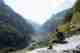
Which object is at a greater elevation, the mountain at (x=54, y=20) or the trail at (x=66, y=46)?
the mountain at (x=54, y=20)

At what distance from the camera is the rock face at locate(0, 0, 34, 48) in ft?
4.53

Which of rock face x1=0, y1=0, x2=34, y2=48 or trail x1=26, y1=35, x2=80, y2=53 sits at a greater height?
rock face x1=0, y1=0, x2=34, y2=48

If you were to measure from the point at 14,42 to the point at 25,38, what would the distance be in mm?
121

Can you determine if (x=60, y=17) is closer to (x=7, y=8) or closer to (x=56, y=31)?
(x=56, y=31)

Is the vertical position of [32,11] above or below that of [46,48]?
above

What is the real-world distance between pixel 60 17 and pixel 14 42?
0.55 m

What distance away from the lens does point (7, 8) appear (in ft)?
4.60

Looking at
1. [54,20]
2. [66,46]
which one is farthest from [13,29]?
[66,46]

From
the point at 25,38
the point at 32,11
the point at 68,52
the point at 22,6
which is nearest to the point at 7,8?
the point at 22,6

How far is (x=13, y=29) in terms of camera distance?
140 cm

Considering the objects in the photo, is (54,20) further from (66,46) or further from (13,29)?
(13,29)

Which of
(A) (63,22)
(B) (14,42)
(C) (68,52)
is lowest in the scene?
(C) (68,52)

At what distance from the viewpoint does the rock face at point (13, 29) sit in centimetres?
138

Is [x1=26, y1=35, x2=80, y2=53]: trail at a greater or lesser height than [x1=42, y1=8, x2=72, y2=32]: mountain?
lesser
